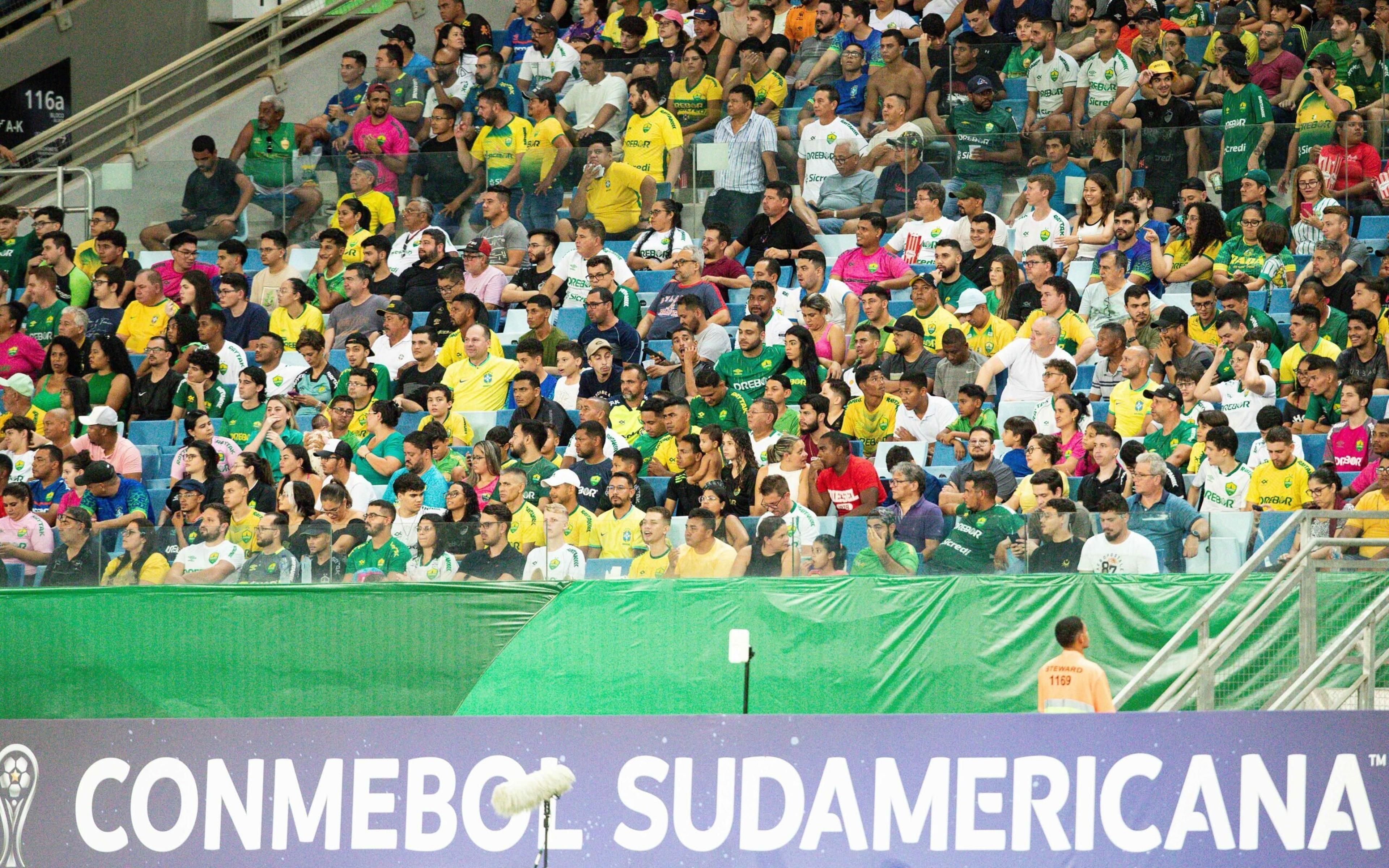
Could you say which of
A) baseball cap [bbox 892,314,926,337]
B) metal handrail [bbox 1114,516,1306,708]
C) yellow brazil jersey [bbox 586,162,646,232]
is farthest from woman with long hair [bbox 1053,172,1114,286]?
metal handrail [bbox 1114,516,1306,708]

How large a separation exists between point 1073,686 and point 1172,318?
12.8 feet

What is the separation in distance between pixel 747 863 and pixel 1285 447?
12.8ft

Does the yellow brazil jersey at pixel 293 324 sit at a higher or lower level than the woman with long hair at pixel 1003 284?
higher

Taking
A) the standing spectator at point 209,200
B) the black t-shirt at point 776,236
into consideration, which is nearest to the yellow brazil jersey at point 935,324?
the black t-shirt at point 776,236

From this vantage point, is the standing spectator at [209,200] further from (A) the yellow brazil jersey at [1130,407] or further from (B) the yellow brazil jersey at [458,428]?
(A) the yellow brazil jersey at [1130,407]

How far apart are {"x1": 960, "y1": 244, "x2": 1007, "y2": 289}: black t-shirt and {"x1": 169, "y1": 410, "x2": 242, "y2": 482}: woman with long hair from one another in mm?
4948

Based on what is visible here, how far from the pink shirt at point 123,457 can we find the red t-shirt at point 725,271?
4.03 m

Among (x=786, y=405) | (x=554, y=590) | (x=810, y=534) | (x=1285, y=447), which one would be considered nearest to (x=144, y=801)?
(x=554, y=590)

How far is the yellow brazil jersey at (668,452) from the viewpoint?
39.6ft

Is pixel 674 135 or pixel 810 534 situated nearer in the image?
pixel 810 534

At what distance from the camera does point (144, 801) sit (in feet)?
30.8

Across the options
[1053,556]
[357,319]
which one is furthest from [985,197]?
[1053,556]

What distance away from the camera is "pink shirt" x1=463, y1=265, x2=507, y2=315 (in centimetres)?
1462

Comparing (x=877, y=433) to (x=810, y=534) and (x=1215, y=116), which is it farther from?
(x=1215, y=116)
